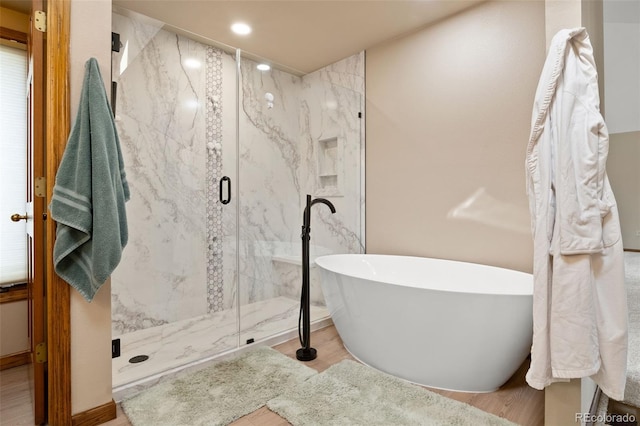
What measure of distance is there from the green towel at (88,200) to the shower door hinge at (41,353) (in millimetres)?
380

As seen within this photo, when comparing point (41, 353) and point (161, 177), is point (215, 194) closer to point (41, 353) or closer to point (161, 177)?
point (161, 177)

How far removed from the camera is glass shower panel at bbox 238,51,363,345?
9.27 ft

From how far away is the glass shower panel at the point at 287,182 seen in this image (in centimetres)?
283

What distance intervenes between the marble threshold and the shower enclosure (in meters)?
0.01

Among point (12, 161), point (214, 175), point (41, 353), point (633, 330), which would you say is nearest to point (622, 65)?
point (633, 330)

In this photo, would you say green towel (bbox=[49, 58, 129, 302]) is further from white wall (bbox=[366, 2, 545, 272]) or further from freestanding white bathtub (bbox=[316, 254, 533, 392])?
white wall (bbox=[366, 2, 545, 272])

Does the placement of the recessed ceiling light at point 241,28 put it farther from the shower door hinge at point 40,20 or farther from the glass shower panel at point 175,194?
the shower door hinge at point 40,20

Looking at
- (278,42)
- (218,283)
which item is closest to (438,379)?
(218,283)

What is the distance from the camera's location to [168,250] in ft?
9.07

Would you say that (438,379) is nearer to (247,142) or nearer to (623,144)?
(623,144)

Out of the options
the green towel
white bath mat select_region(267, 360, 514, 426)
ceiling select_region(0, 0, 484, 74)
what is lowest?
white bath mat select_region(267, 360, 514, 426)

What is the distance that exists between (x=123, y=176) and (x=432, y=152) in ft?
7.30

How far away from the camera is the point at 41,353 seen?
162 centimetres

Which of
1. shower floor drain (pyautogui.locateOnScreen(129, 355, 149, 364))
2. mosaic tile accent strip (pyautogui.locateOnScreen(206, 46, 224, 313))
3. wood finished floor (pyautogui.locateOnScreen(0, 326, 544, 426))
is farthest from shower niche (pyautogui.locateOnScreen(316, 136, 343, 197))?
shower floor drain (pyautogui.locateOnScreen(129, 355, 149, 364))
